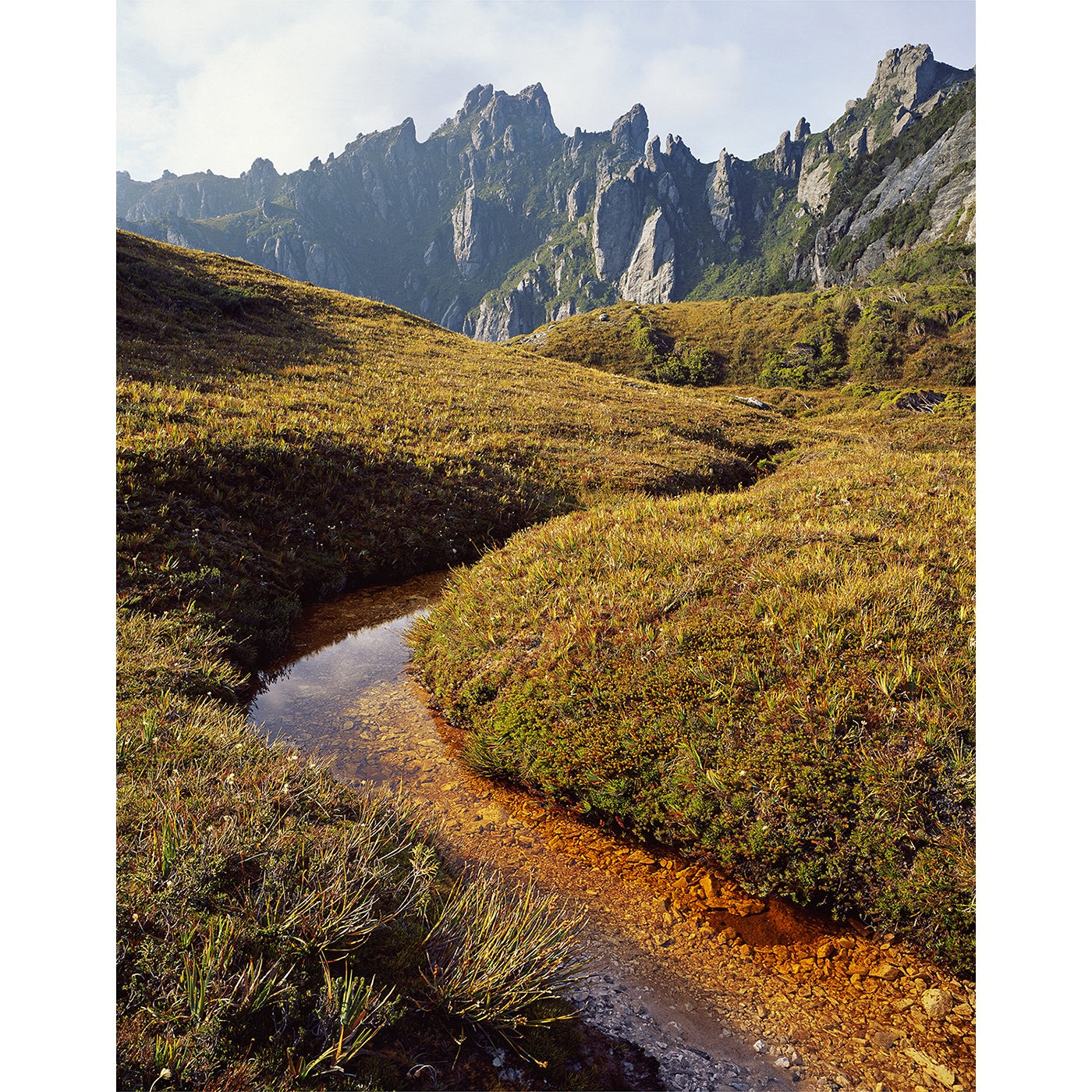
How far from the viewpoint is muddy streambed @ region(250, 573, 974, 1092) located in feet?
11.9

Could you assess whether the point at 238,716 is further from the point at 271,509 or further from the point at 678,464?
the point at 678,464

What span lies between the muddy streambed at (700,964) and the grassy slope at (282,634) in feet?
2.05

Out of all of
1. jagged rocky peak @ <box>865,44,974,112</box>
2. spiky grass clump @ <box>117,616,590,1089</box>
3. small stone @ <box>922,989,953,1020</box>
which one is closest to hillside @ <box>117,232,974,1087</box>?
spiky grass clump @ <box>117,616,590,1089</box>

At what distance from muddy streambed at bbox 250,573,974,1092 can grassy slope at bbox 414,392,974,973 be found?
0.27m

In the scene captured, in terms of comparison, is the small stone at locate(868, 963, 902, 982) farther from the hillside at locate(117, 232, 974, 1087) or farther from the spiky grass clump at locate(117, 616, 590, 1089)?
the spiky grass clump at locate(117, 616, 590, 1089)

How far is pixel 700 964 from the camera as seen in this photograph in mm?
4359

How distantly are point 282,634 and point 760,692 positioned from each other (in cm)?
715

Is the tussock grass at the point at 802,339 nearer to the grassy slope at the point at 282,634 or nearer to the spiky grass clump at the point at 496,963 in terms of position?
the grassy slope at the point at 282,634

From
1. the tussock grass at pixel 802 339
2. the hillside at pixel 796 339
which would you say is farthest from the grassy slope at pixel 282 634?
the tussock grass at pixel 802 339

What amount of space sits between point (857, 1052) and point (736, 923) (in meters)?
1.17

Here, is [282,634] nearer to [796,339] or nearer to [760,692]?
[760,692]
